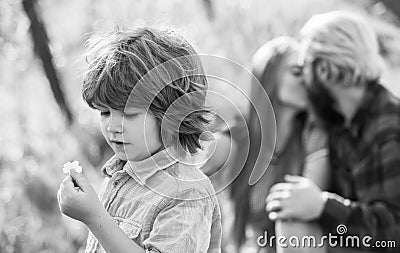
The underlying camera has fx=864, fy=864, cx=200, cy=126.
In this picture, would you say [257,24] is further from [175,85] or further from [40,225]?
[40,225]

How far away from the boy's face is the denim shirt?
0.06 ft

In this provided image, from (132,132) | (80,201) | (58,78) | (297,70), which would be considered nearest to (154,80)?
(132,132)

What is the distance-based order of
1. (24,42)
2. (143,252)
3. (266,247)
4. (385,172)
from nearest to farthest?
(143,252) → (385,172) → (266,247) → (24,42)

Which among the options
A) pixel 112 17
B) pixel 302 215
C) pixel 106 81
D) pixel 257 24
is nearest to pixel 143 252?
pixel 106 81

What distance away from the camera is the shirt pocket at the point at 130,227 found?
1095 millimetres

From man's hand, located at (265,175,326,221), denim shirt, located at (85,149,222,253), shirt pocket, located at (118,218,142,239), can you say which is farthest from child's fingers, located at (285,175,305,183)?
shirt pocket, located at (118,218,142,239)

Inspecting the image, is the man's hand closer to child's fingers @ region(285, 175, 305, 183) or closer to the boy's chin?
child's fingers @ region(285, 175, 305, 183)

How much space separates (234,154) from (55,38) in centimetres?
56

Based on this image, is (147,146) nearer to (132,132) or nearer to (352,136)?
(132,132)

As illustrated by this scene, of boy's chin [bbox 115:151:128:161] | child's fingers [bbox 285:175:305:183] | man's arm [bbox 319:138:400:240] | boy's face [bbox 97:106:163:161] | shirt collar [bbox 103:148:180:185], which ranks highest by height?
boy's face [bbox 97:106:163:161]

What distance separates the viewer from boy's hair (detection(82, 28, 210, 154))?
110cm

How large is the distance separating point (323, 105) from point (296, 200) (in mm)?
178

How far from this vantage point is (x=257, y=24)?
166cm

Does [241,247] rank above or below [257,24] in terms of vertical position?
below
